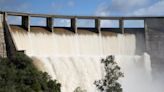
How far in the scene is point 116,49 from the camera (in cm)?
7262

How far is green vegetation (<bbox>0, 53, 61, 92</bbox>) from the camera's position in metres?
53.8

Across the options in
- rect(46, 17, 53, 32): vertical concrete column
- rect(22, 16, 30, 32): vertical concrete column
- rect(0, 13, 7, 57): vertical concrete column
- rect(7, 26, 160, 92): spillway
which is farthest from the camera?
rect(46, 17, 53, 32): vertical concrete column

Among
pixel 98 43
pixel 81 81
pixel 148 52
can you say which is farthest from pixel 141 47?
pixel 81 81

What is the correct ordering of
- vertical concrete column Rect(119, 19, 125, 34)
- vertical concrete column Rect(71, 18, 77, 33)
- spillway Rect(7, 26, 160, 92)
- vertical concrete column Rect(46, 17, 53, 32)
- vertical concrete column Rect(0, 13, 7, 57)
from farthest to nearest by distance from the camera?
vertical concrete column Rect(119, 19, 125, 34), vertical concrete column Rect(71, 18, 77, 33), vertical concrete column Rect(46, 17, 53, 32), spillway Rect(7, 26, 160, 92), vertical concrete column Rect(0, 13, 7, 57)

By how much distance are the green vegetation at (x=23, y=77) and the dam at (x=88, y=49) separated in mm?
1631

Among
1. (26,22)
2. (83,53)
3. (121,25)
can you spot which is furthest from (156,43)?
(26,22)

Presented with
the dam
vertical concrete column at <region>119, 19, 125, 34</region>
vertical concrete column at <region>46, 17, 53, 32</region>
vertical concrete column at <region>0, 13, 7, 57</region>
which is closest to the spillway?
the dam

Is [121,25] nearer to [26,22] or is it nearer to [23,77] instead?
[26,22]

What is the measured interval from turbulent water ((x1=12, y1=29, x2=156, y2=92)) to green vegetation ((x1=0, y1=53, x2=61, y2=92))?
8.62 ft

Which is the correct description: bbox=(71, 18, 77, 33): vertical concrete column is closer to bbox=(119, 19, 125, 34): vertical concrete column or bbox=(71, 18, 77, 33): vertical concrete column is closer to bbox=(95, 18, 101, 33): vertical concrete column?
bbox=(95, 18, 101, 33): vertical concrete column

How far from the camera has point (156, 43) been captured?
74438 mm

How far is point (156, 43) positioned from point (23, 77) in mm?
23762

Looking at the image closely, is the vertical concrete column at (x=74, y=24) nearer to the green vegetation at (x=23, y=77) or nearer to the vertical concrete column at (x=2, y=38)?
the vertical concrete column at (x=2, y=38)

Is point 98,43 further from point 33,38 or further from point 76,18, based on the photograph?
point 33,38
